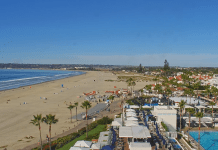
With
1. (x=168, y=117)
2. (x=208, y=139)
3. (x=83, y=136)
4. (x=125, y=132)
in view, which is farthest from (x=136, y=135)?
(x=208, y=139)

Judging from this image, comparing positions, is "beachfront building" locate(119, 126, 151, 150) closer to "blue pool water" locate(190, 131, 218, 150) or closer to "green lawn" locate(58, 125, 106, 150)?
"green lawn" locate(58, 125, 106, 150)

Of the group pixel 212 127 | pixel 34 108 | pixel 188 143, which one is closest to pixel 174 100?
pixel 212 127

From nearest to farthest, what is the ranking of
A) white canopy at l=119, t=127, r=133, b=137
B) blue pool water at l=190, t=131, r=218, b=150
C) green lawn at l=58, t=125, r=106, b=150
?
white canopy at l=119, t=127, r=133, b=137 < green lawn at l=58, t=125, r=106, b=150 < blue pool water at l=190, t=131, r=218, b=150

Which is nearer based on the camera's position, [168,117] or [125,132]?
[125,132]

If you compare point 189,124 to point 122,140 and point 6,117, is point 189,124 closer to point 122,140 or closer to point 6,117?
point 122,140

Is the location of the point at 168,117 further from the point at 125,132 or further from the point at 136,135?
the point at 125,132

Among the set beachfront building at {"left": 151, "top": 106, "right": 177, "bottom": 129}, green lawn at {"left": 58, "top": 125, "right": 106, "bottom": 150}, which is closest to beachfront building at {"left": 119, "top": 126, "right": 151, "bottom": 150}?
green lawn at {"left": 58, "top": 125, "right": 106, "bottom": 150}

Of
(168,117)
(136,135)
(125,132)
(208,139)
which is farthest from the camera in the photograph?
(168,117)

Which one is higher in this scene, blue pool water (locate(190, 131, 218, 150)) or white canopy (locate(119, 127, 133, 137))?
white canopy (locate(119, 127, 133, 137))
